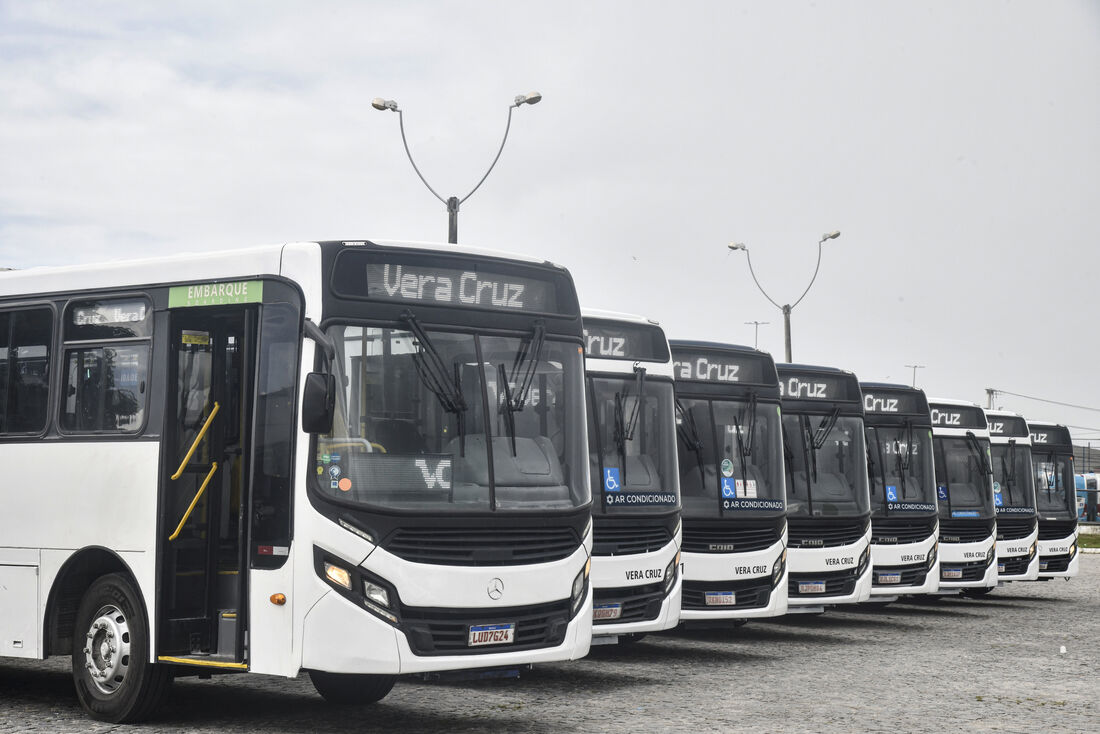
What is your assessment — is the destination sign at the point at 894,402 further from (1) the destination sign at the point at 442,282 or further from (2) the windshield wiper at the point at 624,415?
(1) the destination sign at the point at 442,282

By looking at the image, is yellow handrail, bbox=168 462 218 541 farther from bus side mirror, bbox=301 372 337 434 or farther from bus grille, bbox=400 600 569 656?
bus grille, bbox=400 600 569 656

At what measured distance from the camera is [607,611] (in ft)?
43.2

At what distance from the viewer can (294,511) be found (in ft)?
30.5

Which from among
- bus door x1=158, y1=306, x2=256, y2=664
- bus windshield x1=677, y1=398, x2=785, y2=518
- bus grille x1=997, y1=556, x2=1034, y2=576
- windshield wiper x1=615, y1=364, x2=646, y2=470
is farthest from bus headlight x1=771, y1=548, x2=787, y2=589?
bus grille x1=997, y1=556, x2=1034, y2=576

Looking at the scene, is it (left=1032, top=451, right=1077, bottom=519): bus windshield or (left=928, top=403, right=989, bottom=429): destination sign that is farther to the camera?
(left=1032, top=451, right=1077, bottom=519): bus windshield

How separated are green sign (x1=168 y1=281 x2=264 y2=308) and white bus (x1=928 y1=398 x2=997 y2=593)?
1396cm

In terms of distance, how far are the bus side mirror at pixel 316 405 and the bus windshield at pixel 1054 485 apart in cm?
1909

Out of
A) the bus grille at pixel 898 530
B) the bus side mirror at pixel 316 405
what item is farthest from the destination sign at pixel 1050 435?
the bus side mirror at pixel 316 405

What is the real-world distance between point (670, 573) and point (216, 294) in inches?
217

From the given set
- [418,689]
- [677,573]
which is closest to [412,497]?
[418,689]

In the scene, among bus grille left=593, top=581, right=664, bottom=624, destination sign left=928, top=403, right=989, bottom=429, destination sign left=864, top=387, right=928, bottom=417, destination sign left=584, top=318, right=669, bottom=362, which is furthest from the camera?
destination sign left=928, top=403, right=989, bottom=429

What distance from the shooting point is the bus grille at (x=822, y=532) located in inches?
678

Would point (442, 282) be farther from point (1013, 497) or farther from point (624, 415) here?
point (1013, 497)

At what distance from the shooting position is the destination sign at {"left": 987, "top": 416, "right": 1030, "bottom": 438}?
24406 millimetres
